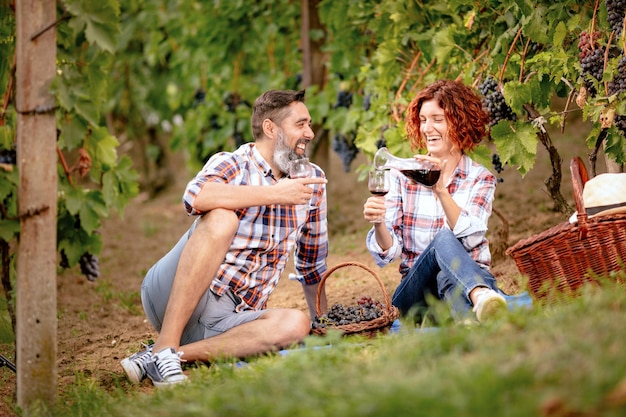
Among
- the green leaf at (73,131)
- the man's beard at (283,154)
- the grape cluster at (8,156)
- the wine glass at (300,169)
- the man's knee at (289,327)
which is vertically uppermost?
the green leaf at (73,131)

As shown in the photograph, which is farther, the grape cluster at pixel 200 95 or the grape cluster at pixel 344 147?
the grape cluster at pixel 200 95

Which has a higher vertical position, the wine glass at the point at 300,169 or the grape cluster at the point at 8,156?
the grape cluster at the point at 8,156

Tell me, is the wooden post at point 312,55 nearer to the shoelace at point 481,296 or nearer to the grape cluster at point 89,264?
the grape cluster at point 89,264

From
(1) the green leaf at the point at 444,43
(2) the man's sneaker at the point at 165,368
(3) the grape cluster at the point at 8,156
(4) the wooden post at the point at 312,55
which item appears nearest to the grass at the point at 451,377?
(2) the man's sneaker at the point at 165,368

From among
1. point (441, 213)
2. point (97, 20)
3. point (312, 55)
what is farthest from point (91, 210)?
point (312, 55)

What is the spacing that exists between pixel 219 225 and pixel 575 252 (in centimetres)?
155

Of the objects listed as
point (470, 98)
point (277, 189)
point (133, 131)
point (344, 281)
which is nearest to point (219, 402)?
point (277, 189)

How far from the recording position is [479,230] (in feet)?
13.5

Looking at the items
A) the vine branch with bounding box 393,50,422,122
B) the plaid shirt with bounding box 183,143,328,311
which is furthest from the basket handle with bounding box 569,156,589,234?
the vine branch with bounding box 393,50,422,122

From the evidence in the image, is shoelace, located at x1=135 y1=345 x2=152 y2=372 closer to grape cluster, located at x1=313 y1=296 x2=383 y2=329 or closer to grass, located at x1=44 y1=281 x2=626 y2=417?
grass, located at x1=44 y1=281 x2=626 y2=417

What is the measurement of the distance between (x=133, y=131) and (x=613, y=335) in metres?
9.81

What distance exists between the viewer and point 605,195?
3.76 meters

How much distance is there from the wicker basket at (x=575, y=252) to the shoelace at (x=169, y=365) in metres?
1.50

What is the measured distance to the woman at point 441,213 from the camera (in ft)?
13.1
